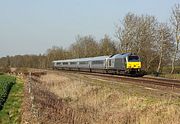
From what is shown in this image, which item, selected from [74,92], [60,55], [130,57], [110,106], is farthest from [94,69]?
[60,55]

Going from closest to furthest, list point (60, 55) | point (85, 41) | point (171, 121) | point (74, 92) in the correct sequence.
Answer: point (171, 121)
point (74, 92)
point (85, 41)
point (60, 55)

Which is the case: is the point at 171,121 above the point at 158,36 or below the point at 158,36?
below

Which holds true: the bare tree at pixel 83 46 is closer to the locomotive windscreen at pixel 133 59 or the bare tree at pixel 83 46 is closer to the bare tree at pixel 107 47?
the bare tree at pixel 107 47

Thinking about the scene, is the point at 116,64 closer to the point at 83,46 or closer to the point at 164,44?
the point at 164,44

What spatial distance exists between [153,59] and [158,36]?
12.7 ft

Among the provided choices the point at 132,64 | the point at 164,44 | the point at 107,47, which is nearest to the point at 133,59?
the point at 132,64

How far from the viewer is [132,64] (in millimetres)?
46250

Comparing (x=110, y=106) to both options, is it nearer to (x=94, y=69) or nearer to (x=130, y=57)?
(x=130, y=57)

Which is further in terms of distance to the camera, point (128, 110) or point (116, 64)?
point (116, 64)

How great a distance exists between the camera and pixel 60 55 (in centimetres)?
14812

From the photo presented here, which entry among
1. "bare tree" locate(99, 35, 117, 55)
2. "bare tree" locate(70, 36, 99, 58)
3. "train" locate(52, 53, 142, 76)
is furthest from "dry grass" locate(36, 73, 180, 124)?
"bare tree" locate(70, 36, 99, 58)

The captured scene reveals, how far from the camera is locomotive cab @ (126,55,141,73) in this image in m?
46.2

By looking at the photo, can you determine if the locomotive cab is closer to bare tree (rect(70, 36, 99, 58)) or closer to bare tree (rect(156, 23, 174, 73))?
bare tree (rect(156, 23, 174, 73))

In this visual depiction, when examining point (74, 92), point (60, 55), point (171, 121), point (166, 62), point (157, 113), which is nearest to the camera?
point (171, 121)
